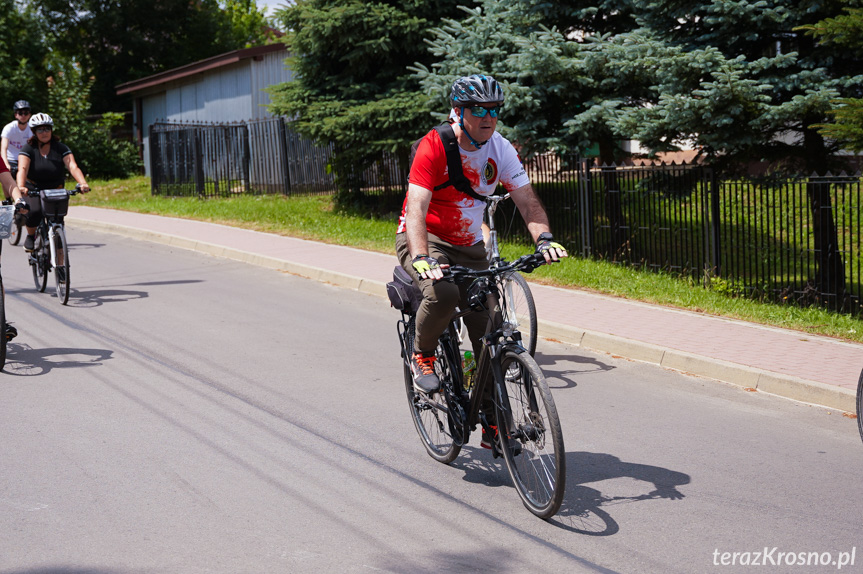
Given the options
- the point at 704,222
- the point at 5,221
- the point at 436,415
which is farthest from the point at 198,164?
A: the point at 436,415

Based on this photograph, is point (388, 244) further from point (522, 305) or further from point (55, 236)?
point (522, 305)

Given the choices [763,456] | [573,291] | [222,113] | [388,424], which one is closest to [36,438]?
[388,424]

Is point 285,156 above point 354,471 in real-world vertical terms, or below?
above

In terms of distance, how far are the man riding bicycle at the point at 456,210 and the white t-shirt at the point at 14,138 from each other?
33.4ft

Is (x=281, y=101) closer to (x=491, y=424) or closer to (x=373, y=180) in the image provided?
(x=373, y=180)

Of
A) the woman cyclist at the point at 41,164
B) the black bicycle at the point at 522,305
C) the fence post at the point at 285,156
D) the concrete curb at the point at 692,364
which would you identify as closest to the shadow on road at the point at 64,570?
the black bicycle at the point at 522,305

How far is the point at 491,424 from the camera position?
483 cm

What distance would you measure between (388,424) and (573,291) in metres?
5.48

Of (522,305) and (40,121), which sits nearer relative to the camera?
(522,305)

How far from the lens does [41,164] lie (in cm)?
1070

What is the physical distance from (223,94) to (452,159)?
26.5 meters

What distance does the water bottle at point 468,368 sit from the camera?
4992 mm

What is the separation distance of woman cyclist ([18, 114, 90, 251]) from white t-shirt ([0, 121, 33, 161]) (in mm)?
2817

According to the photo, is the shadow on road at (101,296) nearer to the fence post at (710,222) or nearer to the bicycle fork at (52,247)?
the bicycle fork at (52,247)
